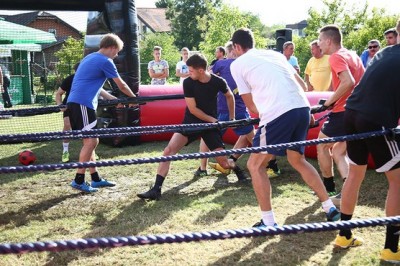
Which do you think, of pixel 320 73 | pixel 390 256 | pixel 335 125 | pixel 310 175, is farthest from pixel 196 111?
pixel 320 73

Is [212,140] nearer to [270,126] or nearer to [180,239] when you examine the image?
[270,126]

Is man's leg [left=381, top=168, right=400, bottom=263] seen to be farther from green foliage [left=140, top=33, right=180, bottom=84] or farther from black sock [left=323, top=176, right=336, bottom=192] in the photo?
green foliage [left=140, top=33, right=180, bottom=84]

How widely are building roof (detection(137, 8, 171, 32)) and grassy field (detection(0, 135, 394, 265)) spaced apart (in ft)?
216

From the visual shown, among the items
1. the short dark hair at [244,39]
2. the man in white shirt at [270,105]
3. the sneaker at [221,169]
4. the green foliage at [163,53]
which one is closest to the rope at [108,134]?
the man in white shirt at [270,105]

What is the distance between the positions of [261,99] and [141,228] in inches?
65.4

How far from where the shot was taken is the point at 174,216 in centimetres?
488

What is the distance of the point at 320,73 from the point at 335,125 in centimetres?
282

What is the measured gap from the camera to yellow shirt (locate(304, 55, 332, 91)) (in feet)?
24.5

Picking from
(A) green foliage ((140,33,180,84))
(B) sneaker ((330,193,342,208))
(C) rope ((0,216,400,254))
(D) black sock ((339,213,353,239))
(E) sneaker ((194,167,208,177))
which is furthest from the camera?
(A) green foliage ((140,33,180,84))

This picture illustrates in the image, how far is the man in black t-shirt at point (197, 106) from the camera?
18.0ft

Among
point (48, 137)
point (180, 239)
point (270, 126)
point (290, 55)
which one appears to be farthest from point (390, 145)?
point (290, 55)

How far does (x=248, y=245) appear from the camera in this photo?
4.01 meters

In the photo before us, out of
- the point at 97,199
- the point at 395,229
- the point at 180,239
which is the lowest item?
the point at 97,199

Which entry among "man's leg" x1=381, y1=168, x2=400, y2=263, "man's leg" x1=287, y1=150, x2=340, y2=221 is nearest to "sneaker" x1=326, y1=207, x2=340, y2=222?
"man's leg" x1=287, y1=150, x2=340, y2=221
